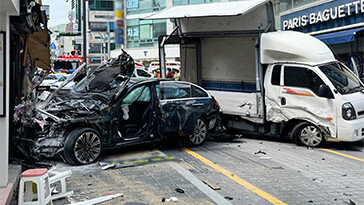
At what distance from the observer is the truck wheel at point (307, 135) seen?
9750mm

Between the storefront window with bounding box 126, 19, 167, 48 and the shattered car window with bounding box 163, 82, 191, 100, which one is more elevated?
the storefront window with bounding box 126, 19, 167, 48

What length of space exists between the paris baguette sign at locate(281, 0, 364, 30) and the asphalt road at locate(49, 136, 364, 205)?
8694 millimetres

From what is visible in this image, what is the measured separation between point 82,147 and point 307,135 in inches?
207

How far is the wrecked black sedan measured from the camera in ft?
24.4

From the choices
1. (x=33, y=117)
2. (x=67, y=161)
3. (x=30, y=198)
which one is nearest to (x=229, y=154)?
(x=67, y=161)

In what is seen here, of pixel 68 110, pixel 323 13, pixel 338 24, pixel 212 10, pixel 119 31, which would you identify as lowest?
pixel 68 110

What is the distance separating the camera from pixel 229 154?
29.8 feet

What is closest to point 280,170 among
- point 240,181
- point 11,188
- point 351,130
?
point 240,181

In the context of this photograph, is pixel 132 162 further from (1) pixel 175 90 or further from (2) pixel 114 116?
(1) pixel 175 90

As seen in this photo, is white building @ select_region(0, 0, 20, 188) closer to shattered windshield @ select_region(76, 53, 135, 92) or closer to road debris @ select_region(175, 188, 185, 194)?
road debris @ select_region(175, 188, 185, 194)

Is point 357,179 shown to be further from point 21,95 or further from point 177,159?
point 21,95

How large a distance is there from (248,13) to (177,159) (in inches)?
181

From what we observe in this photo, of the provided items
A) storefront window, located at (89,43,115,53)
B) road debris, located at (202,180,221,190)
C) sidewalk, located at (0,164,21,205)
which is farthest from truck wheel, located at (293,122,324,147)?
storefront window, located at (89,43,115,53)

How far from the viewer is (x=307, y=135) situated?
9.89 metres
